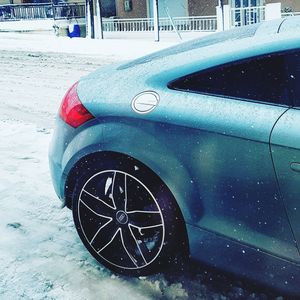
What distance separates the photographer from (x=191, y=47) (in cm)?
289

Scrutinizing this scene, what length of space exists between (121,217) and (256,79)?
115 centimetres

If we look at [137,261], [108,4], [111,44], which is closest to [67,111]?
[137,261]

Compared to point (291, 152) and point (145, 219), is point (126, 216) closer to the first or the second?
point (145, 219)

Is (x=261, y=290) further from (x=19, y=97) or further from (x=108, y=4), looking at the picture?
(x=108, y=4)

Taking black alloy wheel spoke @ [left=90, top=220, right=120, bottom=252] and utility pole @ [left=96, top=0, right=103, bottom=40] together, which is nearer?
black alloy wheel spoke @ [left=90, top=220, right=120, bottom=252]

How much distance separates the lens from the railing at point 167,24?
22.7 metres

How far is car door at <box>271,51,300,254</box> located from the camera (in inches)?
83.6

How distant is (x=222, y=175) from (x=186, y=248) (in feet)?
2.01

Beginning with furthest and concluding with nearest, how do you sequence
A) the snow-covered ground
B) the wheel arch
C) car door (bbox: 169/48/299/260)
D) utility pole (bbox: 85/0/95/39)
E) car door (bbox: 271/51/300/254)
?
utility pole (bbox: 85/0/95/39), the snow-covered ground, the wheel arch, car door (bbox: 169/48/299/260), car door (bbox: 271/51/300/254)

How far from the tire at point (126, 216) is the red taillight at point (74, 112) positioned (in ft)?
0.84

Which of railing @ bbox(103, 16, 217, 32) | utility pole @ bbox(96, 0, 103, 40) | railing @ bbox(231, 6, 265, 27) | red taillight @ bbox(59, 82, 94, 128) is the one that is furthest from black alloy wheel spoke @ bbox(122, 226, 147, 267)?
railing @ bbox(103, 16, 217, 32)

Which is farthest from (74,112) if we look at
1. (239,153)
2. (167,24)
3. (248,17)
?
(167,24)

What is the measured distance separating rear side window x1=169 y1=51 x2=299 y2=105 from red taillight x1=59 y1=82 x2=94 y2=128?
71cm

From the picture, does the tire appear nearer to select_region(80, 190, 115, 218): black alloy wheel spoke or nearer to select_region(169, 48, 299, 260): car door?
select_region(80, 190, 115, 218): black alloy wheel spoke
